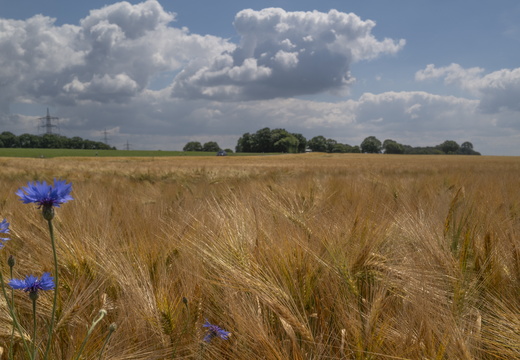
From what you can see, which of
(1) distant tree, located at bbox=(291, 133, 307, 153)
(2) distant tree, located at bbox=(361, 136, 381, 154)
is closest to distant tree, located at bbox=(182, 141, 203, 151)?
(1) distant tree, located at bbox=(291, 133, 307, 153)

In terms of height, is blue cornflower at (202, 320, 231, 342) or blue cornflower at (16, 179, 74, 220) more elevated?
blue cornflower at (16, 179, 74, 220)

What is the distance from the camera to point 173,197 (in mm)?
3805

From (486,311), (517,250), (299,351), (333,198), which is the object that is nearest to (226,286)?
(299,351)

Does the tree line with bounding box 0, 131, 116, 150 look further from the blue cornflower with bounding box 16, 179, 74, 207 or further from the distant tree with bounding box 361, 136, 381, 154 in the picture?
the blue cornflower with bounding box 16, 179, 74, 207

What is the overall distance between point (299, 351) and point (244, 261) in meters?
0.43

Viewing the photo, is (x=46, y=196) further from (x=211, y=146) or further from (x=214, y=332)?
(x=211, y=146)

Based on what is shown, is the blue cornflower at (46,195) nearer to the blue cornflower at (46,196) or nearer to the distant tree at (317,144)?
the blue cornflower at (46,196)

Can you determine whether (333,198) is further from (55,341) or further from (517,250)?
(55,341)

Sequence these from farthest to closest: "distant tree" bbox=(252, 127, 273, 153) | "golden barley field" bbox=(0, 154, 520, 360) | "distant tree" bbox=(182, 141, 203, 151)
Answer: "distant tree" bbox=(182, 141, 203, 151)
"distant tree" bbox=(252, 127, 273, 153)
"golden barley field" bbox=(0, 154, 520, 360)

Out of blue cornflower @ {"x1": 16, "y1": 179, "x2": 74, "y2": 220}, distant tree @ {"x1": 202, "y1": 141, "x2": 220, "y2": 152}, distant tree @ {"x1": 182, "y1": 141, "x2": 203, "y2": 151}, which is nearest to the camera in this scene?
blue cornflower @ {"x1": 16, "y1": 179, "x2": 74, "y2": 220}

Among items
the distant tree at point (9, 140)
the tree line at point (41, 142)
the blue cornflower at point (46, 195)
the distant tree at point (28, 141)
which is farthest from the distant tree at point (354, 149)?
the blue cornflower at point (46, 195)

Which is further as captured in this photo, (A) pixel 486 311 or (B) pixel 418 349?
(A) pixel 486 311

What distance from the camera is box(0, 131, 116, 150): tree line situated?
272 feet

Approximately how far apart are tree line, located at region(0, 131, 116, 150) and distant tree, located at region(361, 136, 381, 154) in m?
66.1
